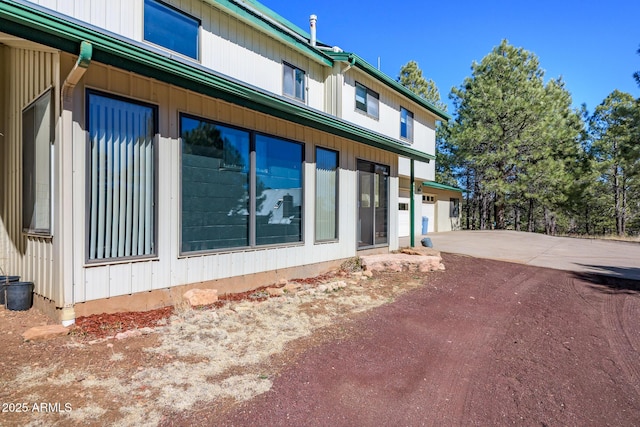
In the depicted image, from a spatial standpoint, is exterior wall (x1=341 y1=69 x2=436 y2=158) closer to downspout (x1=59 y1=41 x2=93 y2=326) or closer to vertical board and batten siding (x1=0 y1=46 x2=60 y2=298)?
vertical board and batten siding (x1=0 y1=46 x2=60 y2=298)

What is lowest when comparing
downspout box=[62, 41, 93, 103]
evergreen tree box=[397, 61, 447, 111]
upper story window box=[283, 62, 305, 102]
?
downspout box=[62, 41, 93, 103]

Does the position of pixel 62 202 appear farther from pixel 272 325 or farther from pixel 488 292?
pixel 488 292

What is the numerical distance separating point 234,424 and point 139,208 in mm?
3218

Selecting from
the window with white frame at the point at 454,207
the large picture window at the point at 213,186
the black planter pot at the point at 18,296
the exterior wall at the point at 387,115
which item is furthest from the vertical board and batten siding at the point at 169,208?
the window with white frame at the point at 454,207

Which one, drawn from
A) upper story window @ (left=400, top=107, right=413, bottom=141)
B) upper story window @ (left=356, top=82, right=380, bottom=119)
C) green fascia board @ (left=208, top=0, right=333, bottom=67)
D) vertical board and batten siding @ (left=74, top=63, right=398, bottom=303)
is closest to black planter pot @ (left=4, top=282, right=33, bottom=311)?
vertical board and batten siding @ (left=74, top=63, right=398, bottom=303)

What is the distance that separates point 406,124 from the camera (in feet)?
50.1

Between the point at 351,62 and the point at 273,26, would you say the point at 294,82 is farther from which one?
the point at 351,62

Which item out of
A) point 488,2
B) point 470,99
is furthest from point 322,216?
point 470,99

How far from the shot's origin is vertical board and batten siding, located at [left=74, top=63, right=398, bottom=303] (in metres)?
4.07

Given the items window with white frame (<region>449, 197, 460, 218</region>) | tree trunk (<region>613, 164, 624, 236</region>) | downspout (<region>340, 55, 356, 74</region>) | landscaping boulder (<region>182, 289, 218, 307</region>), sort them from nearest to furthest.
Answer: landscaping boulder (<region>182, 289, 218, 307</region>)
downspout (<region>340, 55, 356, 74</region>)
window with white frame (<region>449, 197, 460, 218</region>)
tree trunk (<region>613, 164, 624, 236</region>)

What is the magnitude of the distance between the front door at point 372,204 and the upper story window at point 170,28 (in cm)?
469

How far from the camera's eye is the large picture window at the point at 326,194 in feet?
24.5

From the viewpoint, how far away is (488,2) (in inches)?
400

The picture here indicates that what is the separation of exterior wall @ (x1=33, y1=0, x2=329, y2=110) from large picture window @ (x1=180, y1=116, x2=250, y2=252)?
2.31 metres
